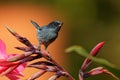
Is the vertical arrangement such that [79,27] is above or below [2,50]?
below

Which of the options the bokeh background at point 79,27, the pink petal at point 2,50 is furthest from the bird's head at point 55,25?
the bokeh background at point 79,27

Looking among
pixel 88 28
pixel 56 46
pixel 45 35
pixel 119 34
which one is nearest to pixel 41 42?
pixel 45 35

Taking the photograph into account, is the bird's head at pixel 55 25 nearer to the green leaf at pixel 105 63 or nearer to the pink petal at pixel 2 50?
the green leaf at pixel 105 63

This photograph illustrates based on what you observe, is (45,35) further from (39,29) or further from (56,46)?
(56,46)

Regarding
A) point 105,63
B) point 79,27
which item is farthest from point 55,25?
point 79,27

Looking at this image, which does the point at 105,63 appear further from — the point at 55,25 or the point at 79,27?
the point at 79,27

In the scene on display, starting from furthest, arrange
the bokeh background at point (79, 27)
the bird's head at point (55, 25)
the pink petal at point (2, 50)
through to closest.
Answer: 1. the bokeh background at point (79, 27)
2. the pink petal at point (2, 50)
3. the bird's head at point (55, 25)

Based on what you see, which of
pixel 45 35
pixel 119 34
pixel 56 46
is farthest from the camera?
pixel 56 46

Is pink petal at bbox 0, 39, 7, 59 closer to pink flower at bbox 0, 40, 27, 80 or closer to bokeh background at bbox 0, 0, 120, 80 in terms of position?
pink flower at bbox 0, 40, 27, 80
